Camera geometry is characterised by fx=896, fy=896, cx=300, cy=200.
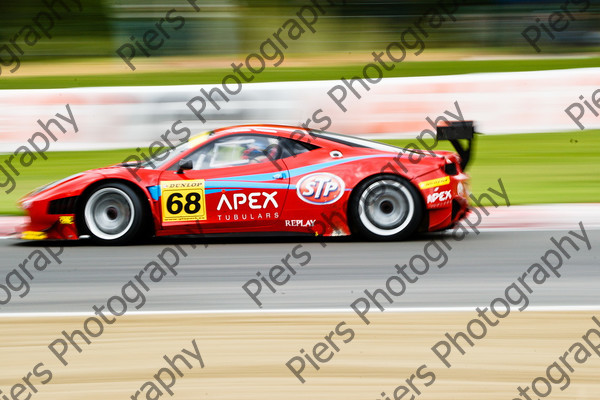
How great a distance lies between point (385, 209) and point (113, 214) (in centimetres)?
247

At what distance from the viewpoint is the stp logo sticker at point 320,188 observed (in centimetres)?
793

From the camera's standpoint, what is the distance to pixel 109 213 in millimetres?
8172

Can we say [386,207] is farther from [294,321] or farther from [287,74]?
[287,74]

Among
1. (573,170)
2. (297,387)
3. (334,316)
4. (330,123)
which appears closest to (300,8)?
(330,123)

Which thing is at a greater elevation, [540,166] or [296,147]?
[540,166]

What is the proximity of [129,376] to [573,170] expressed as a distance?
30.3 feet

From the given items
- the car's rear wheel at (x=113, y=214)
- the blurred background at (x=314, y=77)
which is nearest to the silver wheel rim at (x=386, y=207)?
the car's rear wheel at (x=113, y=214)

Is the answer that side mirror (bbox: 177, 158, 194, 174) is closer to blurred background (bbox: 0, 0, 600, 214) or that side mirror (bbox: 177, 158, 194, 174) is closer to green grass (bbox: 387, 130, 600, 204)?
blurred background (bbox: 0, 0, 600, 214)

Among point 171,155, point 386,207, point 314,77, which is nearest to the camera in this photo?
point 386,207

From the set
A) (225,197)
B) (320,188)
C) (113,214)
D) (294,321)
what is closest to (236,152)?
(225,197)

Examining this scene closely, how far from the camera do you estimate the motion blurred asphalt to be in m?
5.98

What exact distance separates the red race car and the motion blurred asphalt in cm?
20

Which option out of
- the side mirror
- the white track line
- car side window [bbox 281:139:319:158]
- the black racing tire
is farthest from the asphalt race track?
car side window [bbox 281:139:319:158]

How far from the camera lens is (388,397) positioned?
13.3 ft
